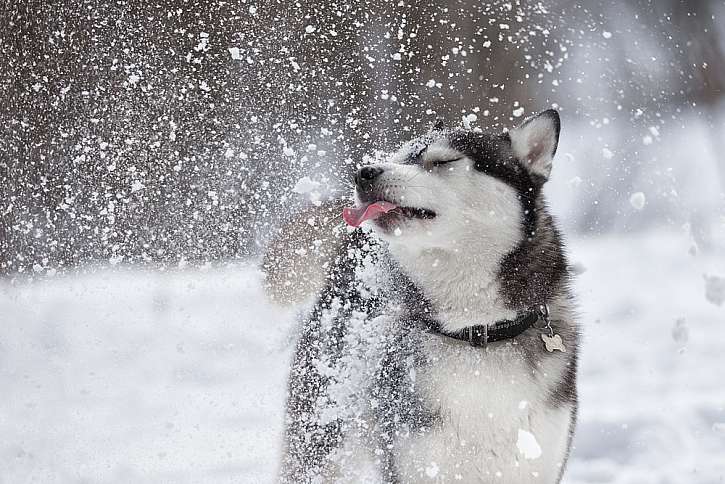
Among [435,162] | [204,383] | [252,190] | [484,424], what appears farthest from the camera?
[252,190]

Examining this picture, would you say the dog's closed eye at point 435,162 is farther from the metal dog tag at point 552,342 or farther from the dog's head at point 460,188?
the metal dog tag at point 552,342

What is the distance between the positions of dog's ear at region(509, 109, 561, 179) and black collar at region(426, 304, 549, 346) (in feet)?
1.16

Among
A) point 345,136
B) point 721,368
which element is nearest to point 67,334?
point 345,136

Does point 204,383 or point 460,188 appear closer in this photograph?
point 460,188

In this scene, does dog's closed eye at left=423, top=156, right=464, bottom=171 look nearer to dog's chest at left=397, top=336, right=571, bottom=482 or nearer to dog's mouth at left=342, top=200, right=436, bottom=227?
dog's mouth at left=342, top=200, right=436, bottom=227

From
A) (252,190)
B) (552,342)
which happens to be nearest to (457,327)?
(552,342)

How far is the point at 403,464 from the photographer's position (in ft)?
4.75

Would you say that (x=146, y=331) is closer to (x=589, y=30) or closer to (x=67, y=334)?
(x=67, y=334)

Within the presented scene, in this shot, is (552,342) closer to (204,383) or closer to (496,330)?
(496,330)

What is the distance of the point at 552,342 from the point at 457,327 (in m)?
0.21

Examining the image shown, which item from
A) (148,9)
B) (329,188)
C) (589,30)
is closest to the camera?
(329,188)

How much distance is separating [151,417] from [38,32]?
216 centimetres

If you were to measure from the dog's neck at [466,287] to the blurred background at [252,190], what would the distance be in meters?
0.78

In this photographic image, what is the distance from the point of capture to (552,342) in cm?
149
